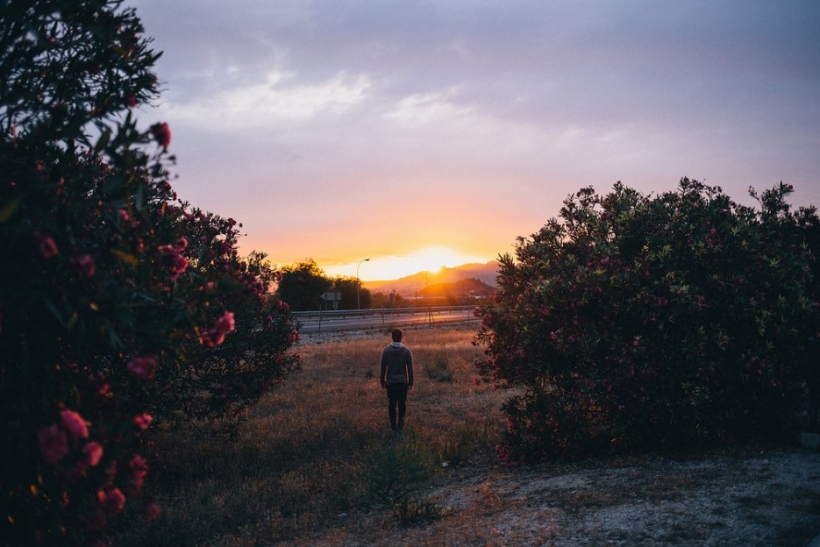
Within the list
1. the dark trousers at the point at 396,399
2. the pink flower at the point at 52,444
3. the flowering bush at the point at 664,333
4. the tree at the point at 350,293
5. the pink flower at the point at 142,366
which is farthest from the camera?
the tree at the point at 350,293

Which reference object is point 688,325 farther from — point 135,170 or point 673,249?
point 135,170

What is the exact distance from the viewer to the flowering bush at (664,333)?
8055 millimetres

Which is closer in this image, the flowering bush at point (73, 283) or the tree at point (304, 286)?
the flowering bush at point (73, 283)

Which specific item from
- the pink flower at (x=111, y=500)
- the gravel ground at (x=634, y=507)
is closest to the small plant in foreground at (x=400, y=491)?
the gravel ground at (x=634, y=507)

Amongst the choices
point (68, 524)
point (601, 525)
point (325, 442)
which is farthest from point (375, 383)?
point (68, 524)

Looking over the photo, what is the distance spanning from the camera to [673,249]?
344 inches

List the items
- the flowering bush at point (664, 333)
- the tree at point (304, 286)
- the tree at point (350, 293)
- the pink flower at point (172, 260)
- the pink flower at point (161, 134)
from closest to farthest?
the pink flower at point (161, 134) < the pink flower at point (172, 260) < the flowering bush at point (664, 333) < the tree at point (304, 286) < the tree at point (350, 293)

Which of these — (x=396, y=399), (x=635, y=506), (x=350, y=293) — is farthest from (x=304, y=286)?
(x=635, y=506)

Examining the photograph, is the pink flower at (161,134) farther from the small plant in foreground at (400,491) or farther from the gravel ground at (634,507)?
the small plant in foreground at (400,491)

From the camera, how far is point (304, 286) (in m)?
65.1

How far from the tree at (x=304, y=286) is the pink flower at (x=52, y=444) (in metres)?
59.2

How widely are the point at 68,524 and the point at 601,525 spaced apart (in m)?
4.81

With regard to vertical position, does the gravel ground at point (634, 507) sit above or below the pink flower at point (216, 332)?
below

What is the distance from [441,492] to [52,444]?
22.1 ft
